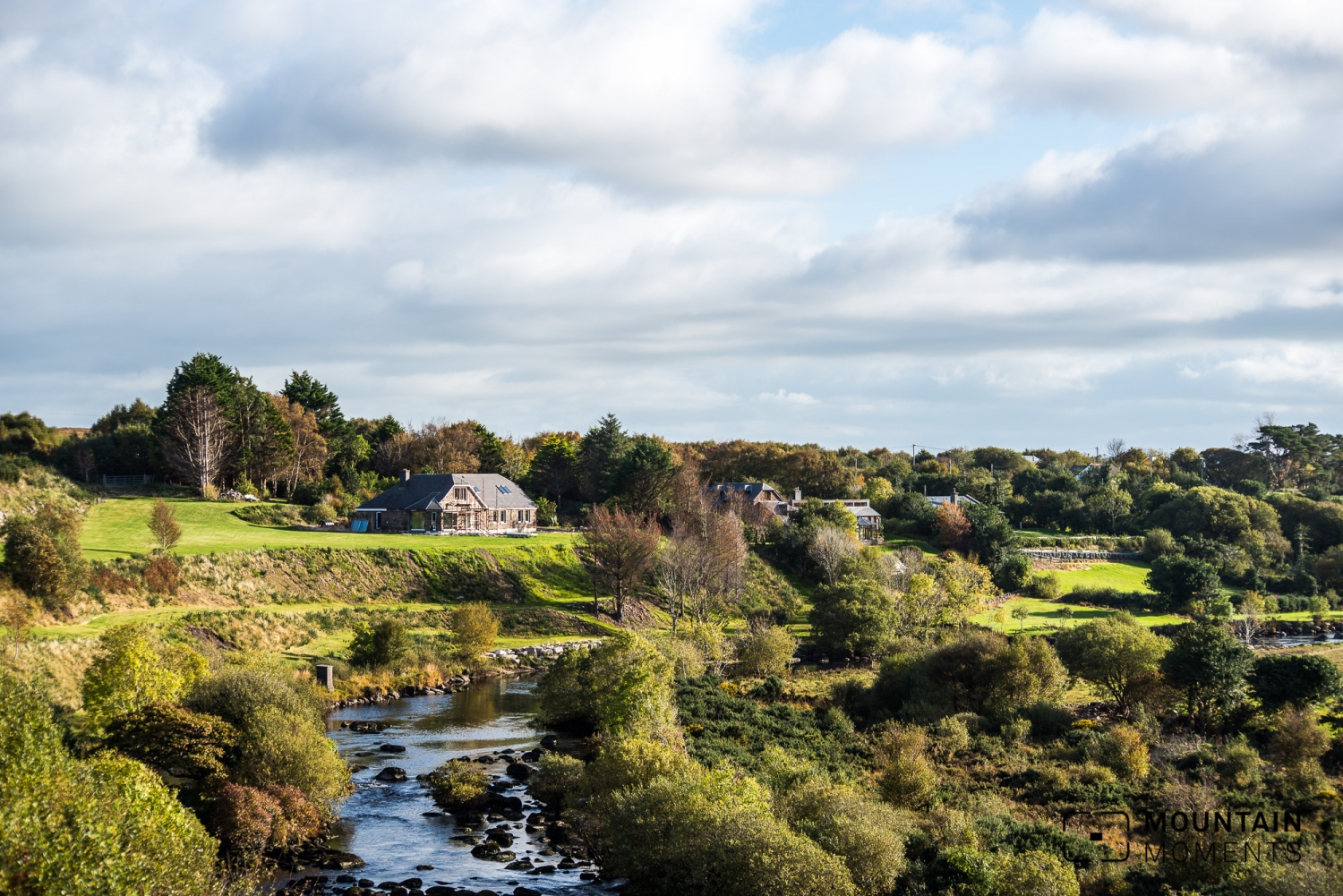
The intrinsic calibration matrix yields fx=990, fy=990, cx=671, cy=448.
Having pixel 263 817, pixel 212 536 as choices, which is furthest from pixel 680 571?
pixel 263 817

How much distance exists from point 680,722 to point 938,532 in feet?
229

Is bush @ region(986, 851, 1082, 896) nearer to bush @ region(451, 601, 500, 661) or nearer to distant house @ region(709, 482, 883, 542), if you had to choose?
bush @ region(451, 601, 500, 661)

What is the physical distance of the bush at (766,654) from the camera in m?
57.2

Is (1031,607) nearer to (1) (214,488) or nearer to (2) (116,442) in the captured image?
(1) (214,488)

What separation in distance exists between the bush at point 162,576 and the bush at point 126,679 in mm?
27717

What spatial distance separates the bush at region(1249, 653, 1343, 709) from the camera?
44.1 meters

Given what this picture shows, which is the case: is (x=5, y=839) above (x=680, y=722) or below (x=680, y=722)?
above

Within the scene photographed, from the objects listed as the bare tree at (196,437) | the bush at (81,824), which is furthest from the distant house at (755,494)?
the bush at (81,824)

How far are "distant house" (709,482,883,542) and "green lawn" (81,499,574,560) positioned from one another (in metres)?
21.6

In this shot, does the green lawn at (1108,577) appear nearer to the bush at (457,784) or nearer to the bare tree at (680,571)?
the bare tree at (680,571)

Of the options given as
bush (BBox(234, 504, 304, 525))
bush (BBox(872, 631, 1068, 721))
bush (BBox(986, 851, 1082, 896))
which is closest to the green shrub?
bush (BBox(872, 631, 1068, 721))

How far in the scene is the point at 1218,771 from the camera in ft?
119

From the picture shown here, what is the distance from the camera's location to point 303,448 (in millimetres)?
110875

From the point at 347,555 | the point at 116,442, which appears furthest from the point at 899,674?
the point at 116,442
